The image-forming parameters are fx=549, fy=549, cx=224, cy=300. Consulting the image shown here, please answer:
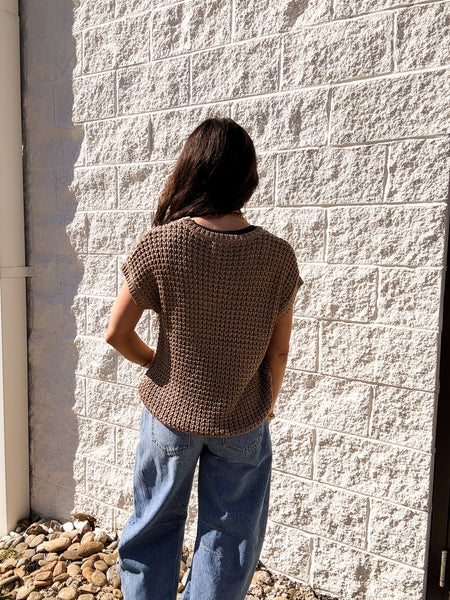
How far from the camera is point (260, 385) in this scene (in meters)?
1.62

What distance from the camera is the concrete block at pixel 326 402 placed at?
2043mm

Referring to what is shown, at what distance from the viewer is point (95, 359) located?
275cm

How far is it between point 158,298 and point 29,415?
1.91 meters

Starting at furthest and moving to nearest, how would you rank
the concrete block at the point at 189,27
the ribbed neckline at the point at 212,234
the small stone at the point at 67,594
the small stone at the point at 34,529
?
the small stone at the point at 34,529, the small stone at the point at 67,594, the concrete block at the point at 189,27, the ribbed neckline at the point at 212,234

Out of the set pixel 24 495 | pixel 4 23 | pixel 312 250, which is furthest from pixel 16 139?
pixel 24 495

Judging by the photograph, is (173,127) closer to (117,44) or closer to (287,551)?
(117,44)

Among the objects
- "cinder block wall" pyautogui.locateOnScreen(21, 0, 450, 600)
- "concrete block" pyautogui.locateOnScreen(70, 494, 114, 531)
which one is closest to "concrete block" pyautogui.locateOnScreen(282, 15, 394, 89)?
"cinder block wall" pyautogui.locateOnScreen(21, 0, 450, 600)

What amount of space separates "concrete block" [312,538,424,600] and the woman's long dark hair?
1447mm

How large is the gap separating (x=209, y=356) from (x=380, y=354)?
781mm

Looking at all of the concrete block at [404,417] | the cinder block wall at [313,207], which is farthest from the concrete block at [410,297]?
the concrete block at [404,417]

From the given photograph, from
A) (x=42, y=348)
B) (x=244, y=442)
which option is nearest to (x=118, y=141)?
(x=42, y=348)

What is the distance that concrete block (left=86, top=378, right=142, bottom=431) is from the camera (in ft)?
8.64

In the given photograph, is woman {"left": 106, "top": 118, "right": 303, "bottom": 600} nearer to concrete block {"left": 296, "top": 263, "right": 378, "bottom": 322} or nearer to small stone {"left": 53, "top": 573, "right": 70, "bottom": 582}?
concrete block {"left": 296, "top": 263, "right": 378, "bottom": 322}

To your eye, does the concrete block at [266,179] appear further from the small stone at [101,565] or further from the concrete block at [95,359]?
the small stone at [101,565]
